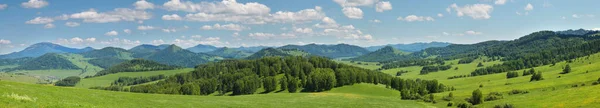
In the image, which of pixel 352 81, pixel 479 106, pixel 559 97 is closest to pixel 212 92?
pixel 352 81

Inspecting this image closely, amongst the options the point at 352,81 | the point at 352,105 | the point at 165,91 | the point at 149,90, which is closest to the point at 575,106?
the point at 352,105

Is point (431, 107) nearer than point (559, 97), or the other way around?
point (559, 97)

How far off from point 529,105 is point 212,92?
150064 millimetres

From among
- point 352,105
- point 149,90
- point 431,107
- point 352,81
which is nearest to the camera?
point 352,105

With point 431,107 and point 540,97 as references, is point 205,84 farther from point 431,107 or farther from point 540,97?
point 540,97

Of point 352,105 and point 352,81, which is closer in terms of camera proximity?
point 352,105

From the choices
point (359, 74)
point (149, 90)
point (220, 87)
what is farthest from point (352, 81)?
point (149, 90)

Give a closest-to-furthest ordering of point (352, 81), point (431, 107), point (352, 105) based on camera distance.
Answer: point (352, 105)
point (431, 107)
point (352, 81)

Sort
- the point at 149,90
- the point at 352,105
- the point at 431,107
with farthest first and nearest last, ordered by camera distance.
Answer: the point at 149,90
the point at 431,107
the point at 352,105

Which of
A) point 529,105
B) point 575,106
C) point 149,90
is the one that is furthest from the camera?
point 149,90

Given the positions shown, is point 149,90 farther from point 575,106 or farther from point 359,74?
point 575,106

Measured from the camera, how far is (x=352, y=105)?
3221 inches

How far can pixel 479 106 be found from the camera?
279ft

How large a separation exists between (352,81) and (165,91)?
86.3 meters
